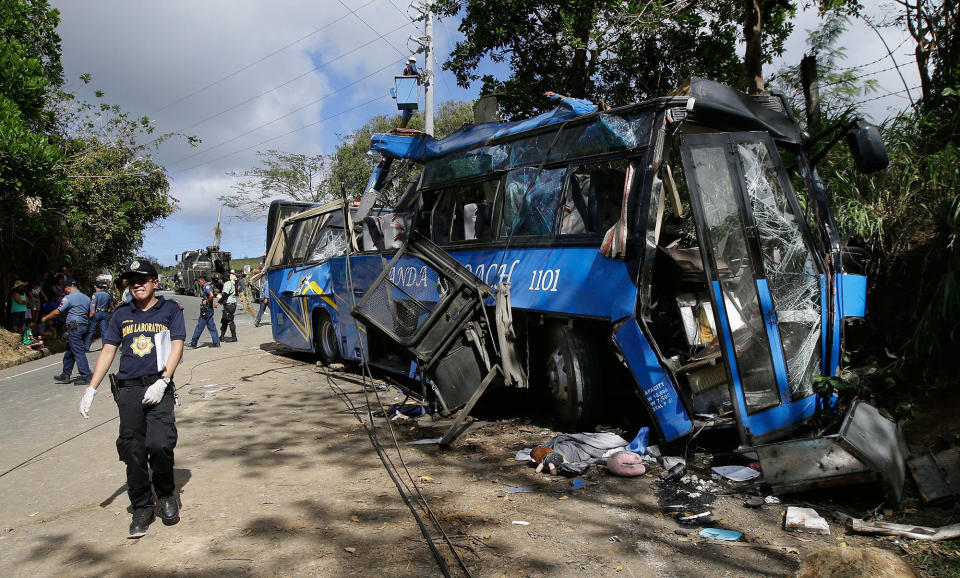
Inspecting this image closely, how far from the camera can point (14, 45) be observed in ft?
45.0

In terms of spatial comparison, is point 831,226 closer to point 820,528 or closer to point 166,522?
point 820,528

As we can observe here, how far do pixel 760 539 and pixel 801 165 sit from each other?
343cm

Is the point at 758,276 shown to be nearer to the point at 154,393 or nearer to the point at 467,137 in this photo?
the point at 467,137

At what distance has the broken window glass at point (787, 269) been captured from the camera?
477cm

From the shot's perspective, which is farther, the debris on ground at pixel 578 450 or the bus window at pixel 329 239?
the bus window at pixel 329 239

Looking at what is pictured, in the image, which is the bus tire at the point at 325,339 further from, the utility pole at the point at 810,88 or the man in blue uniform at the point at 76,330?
the utility pole at the point at 810,88

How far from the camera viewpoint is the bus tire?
10.6m

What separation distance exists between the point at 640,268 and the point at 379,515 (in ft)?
8.37

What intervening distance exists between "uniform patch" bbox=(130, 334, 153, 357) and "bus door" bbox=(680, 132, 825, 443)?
12.7 feet

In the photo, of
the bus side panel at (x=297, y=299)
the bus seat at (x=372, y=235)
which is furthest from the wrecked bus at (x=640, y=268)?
the bus side panel at (x=297, y=299)

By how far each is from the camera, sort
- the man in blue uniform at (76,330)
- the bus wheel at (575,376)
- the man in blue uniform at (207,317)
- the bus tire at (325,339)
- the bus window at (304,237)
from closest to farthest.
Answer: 1. the bus wheel at (575,376)
2. the man in blue uniform at (76,330)
3. the bus tire at (325,339)
4. the bus window at (304,237)
5. the man in blue uniform at (207,317)

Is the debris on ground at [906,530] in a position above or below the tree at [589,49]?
below

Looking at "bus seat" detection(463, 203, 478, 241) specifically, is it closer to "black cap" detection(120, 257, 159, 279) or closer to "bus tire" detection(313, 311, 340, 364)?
"black cap" detection(120, 257, 159, 279)

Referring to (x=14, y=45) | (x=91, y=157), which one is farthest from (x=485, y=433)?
(x=91, y=157)
